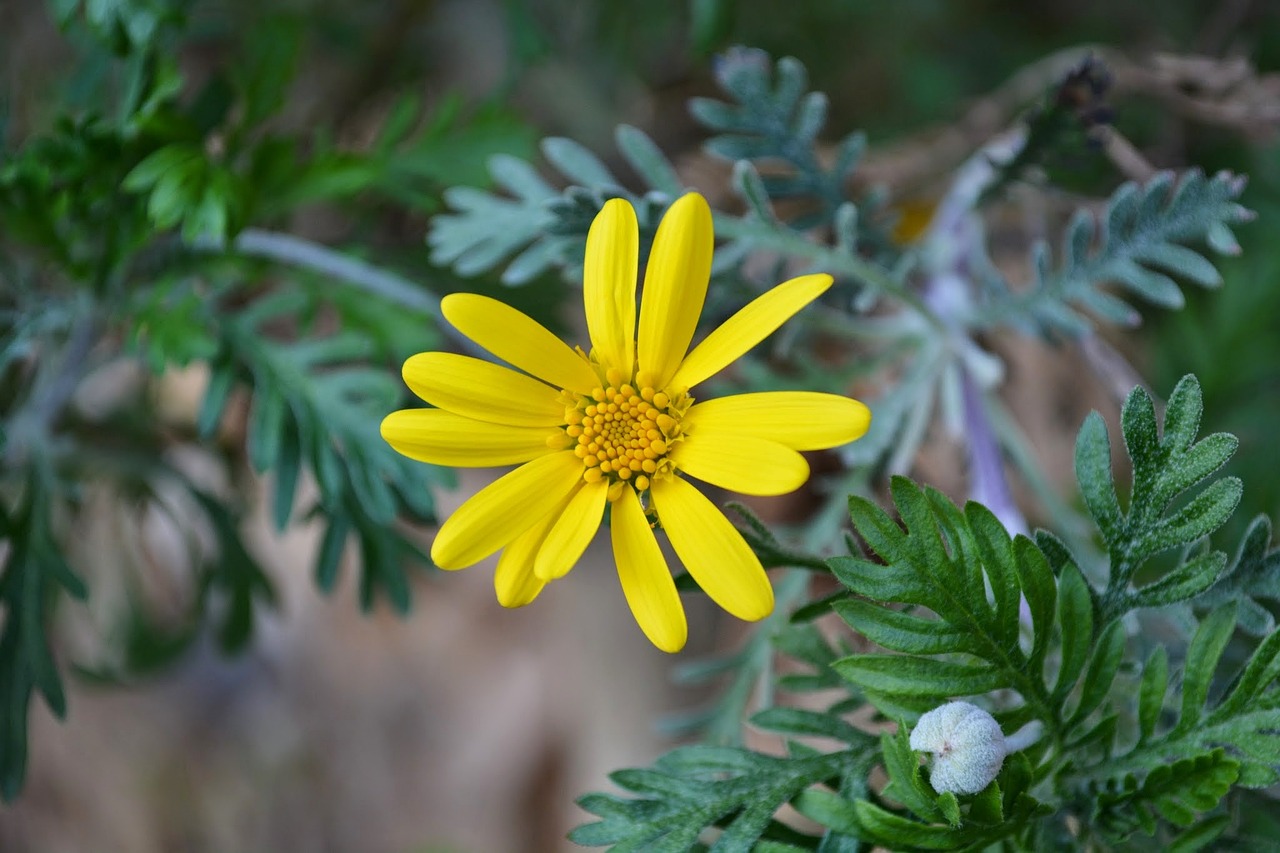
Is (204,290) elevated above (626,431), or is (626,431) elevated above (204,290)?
(204,290)

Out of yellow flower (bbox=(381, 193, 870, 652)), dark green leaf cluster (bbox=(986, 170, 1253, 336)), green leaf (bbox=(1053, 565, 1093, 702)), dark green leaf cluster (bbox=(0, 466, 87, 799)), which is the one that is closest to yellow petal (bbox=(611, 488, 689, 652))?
yellow flower (bbox=(381, 193, 870, 652))

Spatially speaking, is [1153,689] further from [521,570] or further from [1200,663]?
[521,570]

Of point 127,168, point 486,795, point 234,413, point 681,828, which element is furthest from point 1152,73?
point 486,795

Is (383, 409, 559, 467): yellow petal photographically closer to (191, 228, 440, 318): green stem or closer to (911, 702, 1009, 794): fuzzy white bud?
(911, 702, 1009, 794): fuzzy white bud

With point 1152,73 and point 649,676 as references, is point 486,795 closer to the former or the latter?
point 649,676

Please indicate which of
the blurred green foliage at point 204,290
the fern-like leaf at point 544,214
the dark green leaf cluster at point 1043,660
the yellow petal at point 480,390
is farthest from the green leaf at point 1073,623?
the blurred green foliage at point 204,290

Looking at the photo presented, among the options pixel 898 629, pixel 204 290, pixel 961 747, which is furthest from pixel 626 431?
pixel 204 290

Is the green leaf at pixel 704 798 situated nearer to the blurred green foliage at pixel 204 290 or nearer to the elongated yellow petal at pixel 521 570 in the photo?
the elongated yellow petal at pixel 521 570
